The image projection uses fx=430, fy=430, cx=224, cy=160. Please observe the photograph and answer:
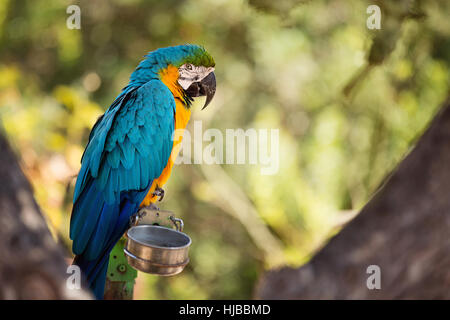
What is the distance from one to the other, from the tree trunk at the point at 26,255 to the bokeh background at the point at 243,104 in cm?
75

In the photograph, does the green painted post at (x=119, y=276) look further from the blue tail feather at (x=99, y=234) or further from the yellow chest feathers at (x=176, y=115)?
the yellow chest feathers at (x=176, y=115)

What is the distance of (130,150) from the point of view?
0.77 m

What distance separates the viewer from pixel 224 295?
2523 mm

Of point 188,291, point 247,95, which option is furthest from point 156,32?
point 188,291

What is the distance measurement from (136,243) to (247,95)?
6.92 ft

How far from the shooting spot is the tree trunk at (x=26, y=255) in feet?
2.52

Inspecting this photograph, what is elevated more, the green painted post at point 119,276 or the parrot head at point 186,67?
the parrot head at point 186,67

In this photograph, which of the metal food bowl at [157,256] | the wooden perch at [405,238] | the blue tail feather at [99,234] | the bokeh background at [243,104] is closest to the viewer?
the metal food bowl at [157,256]

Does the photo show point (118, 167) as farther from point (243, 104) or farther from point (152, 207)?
point (243, 104)

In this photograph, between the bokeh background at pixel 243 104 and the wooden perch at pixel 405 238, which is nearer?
the wooden perch at pixel 405 238

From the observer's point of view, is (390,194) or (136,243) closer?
(136,243)

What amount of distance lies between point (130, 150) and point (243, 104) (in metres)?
1.91

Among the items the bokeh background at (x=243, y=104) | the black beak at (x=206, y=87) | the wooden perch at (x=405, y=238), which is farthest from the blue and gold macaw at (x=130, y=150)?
the bokeh background at (x=243, y=104)

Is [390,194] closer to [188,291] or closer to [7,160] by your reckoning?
[7,160]
